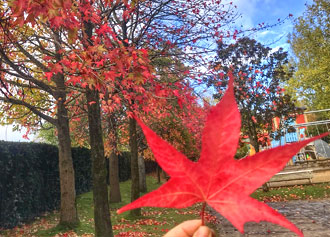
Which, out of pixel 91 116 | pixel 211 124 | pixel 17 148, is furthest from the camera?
pixel 17 148

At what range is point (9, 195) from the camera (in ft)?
29.9

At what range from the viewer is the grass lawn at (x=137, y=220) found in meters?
7.89

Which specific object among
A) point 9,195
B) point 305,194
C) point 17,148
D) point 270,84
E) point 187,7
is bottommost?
point 305,194

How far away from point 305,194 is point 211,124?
12.4 m

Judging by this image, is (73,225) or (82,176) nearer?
(73,225)

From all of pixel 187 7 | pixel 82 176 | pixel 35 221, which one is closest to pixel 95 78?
pixel 187 7

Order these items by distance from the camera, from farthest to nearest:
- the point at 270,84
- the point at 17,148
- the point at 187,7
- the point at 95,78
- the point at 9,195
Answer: the point at 270,84
the point at 17,148
the point at 9,195
the point at 187,7
the point at 95,78

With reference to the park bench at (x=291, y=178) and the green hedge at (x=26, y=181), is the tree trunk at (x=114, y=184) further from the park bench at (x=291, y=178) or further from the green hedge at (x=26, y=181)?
the park bench at (x=291, y=178)

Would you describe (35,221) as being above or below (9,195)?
below

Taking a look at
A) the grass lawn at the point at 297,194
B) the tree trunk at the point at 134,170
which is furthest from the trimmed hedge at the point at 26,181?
the grass lawn at the point at 297,194

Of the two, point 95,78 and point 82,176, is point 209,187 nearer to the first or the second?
point 95,78

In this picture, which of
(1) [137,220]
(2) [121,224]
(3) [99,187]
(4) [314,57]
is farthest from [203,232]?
(4) [314,57]

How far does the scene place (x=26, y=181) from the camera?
1007 cm

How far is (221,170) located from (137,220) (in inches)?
365
